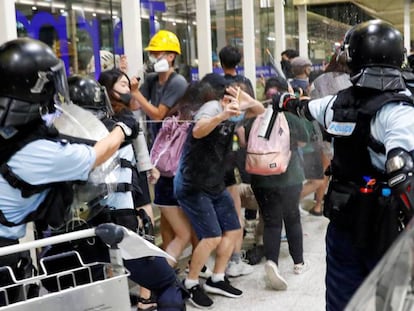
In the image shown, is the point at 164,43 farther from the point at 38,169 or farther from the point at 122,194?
the point at 38,169

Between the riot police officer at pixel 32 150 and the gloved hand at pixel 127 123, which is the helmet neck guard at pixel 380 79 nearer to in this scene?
the gloved hand at pixel 127 123

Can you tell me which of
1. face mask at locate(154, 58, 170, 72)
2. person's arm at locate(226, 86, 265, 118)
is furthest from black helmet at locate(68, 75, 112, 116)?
face mask at locate(154, 58, 170, 72)

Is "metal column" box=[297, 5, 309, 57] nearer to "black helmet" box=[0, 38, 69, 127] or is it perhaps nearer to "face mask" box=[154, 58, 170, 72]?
"face mask" box=[154, 58, 170, 72]

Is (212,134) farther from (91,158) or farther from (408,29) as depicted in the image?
(408,29)

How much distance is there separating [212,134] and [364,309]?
239 cm

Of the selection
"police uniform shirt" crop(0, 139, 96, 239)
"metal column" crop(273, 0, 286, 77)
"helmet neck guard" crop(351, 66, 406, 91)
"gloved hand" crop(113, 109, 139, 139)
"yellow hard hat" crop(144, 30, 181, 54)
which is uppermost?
"metal column" crop(273, 0, 286, 77)

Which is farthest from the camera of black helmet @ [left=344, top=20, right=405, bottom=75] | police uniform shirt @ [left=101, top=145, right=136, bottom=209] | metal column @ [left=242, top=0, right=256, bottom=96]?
metal column @ [left=242, top=0, right=256, bottom=96]

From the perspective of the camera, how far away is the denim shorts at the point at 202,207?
346 cm

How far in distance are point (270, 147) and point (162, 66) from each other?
0.92 metres

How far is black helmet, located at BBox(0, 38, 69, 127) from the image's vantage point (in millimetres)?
1871

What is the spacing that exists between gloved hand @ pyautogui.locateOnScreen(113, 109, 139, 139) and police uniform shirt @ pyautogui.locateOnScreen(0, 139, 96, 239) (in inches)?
10.4

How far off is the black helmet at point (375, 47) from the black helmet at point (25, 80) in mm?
1173

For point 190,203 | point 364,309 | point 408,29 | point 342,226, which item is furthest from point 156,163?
point 408,29

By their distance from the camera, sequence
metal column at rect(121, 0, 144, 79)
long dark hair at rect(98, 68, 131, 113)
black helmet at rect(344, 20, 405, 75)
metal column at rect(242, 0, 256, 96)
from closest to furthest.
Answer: black helmet at rect(344, 20, 405, 75) → long dark hair at rect(98, 68, 131, 113) → metal column at rect(121, 0, 144, 79) → metal column at rect(242, 0, 256, 96)
